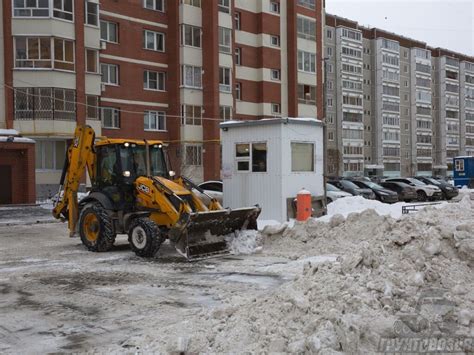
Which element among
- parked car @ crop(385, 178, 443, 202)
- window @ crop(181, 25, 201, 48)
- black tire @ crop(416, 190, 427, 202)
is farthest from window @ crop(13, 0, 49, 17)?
black tire @ crop(416, 190, 427, 202)

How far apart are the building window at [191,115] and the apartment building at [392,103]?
33.2 metres

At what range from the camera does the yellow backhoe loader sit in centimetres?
1202

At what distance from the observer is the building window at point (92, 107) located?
35.7 m

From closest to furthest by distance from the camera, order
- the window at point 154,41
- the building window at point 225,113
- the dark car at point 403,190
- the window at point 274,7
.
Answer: the dark car at point 403,190
the window at point 154,41
the building window at point 225,113
the window at point 274,7

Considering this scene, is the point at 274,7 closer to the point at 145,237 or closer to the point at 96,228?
the point at 96,228

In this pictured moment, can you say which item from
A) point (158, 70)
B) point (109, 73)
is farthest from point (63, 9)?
point (158, 70)

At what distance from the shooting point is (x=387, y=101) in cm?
9125

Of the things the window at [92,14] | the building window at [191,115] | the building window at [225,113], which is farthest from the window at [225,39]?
the window at [92,14]

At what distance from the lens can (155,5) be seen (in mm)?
42125

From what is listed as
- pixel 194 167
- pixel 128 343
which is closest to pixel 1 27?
pixel 194 167

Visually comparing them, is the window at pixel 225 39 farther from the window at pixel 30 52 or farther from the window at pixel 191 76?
the window at pixel 30 52

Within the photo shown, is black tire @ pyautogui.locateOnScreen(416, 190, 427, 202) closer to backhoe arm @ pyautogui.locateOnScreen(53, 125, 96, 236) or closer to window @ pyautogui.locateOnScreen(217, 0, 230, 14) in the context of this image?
window @ pyautogui.locateOnScreen(217, 0, 230, 14)

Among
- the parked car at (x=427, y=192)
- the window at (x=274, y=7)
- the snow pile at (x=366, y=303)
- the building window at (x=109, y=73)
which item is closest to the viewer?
the snow pile at (x=366, y=303)

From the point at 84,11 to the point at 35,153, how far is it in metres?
9.55
